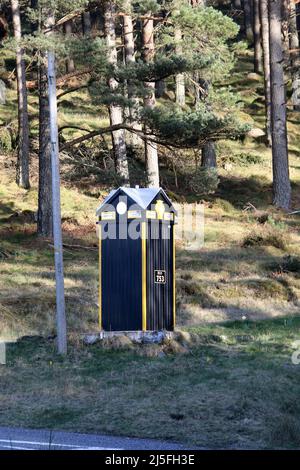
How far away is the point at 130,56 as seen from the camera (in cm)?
3297

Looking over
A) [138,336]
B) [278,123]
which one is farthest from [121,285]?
[278,123]

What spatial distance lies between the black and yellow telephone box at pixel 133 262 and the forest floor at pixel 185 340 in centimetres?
77

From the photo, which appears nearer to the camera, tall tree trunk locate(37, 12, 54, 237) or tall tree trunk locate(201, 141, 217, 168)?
tall tree trunk locate(37, 12, 54, 237)

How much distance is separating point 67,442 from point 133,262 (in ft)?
20.7

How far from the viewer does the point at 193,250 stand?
26.9 metres

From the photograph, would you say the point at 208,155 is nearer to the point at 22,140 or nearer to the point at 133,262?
the point at 22,140

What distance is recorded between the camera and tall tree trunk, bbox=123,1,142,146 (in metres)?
23.5

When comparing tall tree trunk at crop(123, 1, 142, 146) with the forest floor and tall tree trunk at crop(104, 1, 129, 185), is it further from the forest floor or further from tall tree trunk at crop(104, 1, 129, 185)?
the forest floor

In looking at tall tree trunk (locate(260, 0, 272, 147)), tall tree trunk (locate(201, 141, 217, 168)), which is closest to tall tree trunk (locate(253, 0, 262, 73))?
tall tree trunk (locate(260, 0, 272, 147))

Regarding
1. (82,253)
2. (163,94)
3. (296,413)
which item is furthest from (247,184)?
(296,413)

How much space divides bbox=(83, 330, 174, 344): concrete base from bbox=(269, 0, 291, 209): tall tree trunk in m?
17.4

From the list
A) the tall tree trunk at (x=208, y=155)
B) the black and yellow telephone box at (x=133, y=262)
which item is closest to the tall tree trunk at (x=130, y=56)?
the tall tree trunk at (x=208, y=155)

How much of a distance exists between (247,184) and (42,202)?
12.9 metres

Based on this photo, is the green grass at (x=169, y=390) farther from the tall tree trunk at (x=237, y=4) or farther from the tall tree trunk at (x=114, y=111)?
the tall tree trunk at (x=237, y=4)
